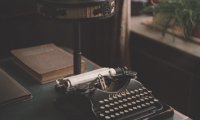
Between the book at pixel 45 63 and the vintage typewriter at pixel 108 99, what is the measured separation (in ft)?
0.51

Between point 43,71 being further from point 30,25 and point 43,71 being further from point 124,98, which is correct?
point 30,25

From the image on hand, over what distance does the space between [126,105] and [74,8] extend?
0.37 meters

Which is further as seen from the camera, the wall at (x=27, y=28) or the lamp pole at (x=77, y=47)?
the wall at (x=27, y=28)

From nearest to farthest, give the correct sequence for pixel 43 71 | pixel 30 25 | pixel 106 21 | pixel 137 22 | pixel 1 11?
pixel 43 71 → pixel 1 11 → pixel 30 25 → pixel 106 21 → pixel 137 22

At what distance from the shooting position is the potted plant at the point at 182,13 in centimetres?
205

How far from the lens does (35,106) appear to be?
134 centimetres

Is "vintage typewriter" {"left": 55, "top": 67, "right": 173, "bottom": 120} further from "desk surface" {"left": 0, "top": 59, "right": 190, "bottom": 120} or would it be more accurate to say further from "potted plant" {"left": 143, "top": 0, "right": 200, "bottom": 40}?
"potted plant" {"left": 143, "top": 0, "right": 200, "bottom": 40}

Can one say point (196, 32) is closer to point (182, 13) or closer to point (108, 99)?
point (182, 13)

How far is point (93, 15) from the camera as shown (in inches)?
51.2

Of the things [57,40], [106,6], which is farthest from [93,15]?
[57,40]

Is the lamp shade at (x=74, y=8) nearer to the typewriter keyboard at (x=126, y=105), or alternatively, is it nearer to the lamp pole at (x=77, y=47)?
the lamp pole at (x=77, y=47)

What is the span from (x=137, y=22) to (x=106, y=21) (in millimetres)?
264

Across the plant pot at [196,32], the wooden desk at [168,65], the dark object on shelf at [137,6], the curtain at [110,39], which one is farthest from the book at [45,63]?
the dark object on shelf at [137,6]

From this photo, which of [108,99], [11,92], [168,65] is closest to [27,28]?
[11,92]
